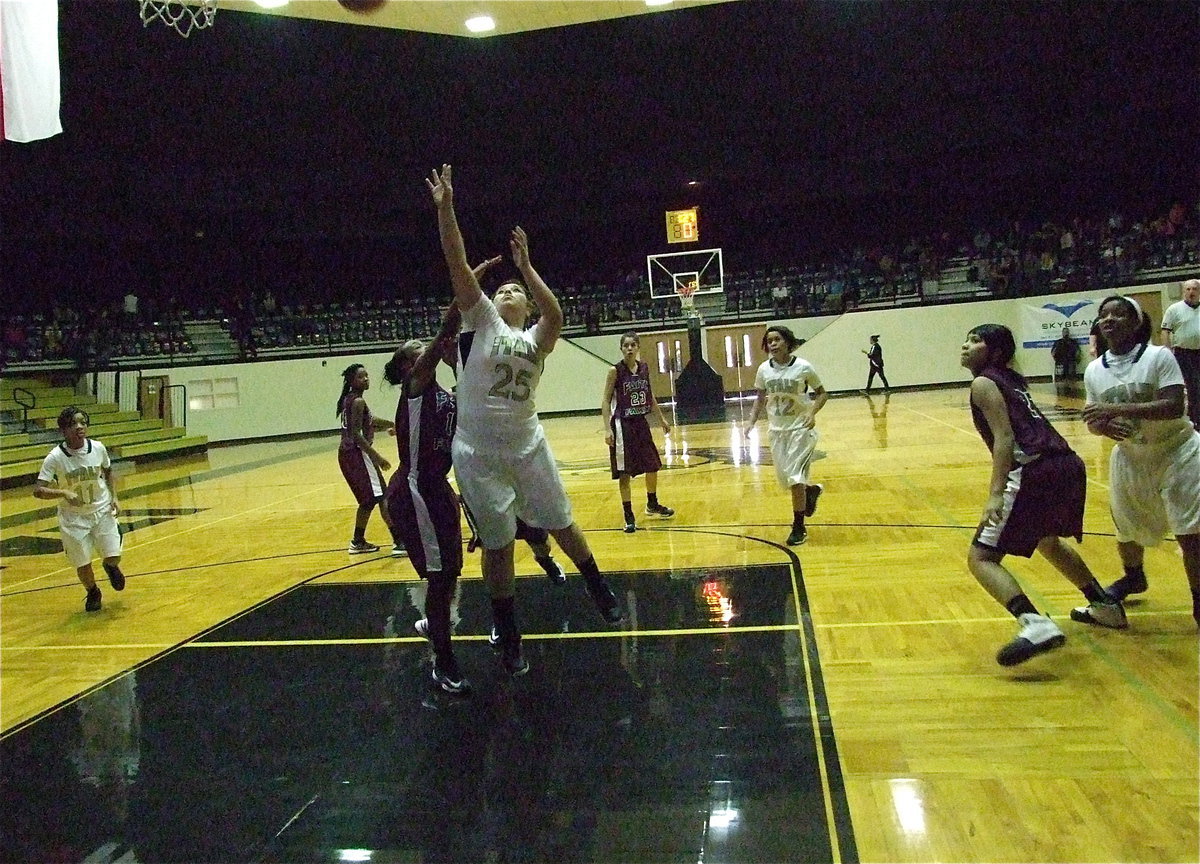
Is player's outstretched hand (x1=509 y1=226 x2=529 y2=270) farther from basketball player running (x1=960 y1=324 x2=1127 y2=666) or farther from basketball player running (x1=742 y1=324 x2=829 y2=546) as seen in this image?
basketball player running (x1=742 y1=324 x2=829 y2=546)

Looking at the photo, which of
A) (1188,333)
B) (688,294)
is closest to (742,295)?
(688,294)

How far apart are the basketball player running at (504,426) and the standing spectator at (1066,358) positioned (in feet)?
64.9

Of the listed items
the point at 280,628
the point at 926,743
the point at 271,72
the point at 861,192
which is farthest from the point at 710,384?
the point at 926,743

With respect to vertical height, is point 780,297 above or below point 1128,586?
above

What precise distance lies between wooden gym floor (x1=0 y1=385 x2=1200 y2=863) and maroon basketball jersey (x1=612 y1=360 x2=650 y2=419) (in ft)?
4.83

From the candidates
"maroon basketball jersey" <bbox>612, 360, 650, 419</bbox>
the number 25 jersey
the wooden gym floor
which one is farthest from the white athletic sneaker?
"maroon basketball jersey" <bbox>612, 360, 650, 419</bbox>

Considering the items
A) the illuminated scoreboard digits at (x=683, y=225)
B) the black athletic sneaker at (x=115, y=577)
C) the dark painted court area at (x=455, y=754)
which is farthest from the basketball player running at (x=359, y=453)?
the illuminated scoreboard digits at (x=683, y=225)

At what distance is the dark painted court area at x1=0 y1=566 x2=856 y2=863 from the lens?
2641 mm

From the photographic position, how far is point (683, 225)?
25625 millimetres

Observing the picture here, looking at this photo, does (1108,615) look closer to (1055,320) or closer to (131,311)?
(1055,320)

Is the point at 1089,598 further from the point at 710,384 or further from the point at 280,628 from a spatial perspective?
the point at 710,384

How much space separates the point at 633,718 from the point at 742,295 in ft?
75.8

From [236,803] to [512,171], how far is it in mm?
24459

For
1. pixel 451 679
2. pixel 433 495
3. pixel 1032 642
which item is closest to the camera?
pixel 1032 642
